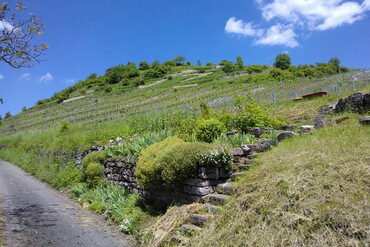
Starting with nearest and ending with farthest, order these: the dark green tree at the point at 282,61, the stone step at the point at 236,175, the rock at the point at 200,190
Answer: the stone step at the point at 236,175 < the rock at the point at 200,190 < the dark green tree at the point at 282,61

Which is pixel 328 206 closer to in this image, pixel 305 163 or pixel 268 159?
pixel 305 163

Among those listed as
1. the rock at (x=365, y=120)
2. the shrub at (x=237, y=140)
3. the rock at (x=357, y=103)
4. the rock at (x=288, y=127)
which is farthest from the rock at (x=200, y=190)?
the rock at (x=357, y=103)

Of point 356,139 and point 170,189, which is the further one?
point 170,189

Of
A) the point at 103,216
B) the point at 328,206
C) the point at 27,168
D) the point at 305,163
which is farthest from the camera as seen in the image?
the point at 27,168

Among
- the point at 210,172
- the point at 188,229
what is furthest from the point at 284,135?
the point at 188,229

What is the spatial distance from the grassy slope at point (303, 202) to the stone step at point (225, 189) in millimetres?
209

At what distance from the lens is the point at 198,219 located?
5.20 metres

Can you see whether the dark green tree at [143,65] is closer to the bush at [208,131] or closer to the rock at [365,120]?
the bush at [208,131]

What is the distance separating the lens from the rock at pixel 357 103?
319 inches

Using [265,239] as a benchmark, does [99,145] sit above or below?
above

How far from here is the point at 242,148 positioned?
665cm

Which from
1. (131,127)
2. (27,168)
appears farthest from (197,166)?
(27,168)

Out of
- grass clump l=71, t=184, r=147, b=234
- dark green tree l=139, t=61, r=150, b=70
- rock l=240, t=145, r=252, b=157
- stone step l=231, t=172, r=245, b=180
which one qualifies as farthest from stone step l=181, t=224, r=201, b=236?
dark green tree l=139, t=61, r=150, b=70

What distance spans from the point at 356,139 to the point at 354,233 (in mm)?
2788
